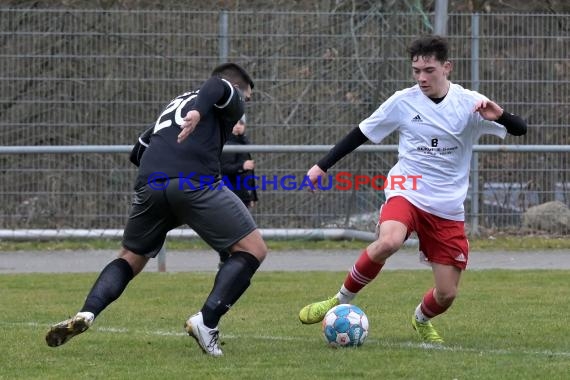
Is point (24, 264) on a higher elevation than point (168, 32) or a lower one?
lower

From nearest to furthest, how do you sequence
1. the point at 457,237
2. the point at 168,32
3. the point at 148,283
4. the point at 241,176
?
the point at 457,237 < the point at 148,283 < the point at 241,176 < the point at 168,32

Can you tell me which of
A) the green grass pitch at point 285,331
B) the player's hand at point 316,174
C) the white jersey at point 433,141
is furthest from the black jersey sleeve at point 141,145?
the white jersey at point 433,141

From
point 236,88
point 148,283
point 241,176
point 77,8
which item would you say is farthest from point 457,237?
point 77,8

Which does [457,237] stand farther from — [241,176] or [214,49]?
[214,49]

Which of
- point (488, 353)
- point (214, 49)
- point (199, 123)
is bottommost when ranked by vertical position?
point (488, 353)

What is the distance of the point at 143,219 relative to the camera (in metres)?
7.27

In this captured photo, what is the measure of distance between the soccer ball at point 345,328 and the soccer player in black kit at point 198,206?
573 mm

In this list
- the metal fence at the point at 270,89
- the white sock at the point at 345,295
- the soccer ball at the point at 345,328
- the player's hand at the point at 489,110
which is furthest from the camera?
the metal fence at the point at 270,89

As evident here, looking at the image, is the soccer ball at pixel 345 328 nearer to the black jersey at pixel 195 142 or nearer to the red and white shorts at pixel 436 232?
the red and white shorts at pixel 436 232

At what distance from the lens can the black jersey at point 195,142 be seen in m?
7.12

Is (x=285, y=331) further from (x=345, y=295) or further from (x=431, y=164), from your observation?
(x=431, y=164)

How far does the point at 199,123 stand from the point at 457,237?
5.74 feet

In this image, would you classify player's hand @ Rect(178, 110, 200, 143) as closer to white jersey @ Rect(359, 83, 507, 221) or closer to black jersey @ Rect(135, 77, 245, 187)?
black jersey @ Rect(135, 77, 245, 187)

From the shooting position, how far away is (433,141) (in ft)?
25.2
